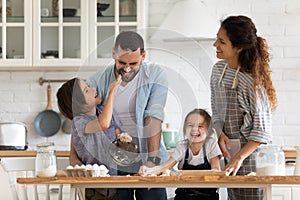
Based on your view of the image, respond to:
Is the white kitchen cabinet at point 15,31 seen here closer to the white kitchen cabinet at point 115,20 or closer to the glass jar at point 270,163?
the white kitchen cabinet at point 115,20

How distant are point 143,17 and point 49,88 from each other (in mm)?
922

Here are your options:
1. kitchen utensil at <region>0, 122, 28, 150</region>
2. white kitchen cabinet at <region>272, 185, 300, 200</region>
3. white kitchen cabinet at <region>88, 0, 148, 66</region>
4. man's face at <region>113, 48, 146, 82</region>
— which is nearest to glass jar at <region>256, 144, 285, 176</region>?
man's face at <region>113, 48, 146, 82</region>

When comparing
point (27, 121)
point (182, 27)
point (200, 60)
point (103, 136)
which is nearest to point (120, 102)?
point (103, 136)

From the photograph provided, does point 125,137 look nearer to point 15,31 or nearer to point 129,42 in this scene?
point 129,42

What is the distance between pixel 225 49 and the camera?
11.5 ft

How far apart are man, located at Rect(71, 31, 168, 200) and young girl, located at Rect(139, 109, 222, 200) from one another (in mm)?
72

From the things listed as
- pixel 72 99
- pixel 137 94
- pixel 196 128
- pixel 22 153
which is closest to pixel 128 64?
pixel 137 94

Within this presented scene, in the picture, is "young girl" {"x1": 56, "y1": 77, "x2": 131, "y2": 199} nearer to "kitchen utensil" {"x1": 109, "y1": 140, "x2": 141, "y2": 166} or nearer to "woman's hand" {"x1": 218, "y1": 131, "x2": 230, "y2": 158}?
"kitchen utensil" {"x1": 109, "y1": 140, "x2": 141, "y2": 166}

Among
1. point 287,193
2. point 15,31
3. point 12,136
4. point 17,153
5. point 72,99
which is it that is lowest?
point 287,193

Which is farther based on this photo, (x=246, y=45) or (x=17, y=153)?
(x=17, y=153)

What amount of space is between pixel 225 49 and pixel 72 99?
0.78 metres

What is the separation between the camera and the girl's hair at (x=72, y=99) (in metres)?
3.34

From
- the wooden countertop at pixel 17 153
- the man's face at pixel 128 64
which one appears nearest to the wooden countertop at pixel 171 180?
the man's face at pixel 128 64

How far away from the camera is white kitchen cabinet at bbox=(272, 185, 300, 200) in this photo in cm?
471
